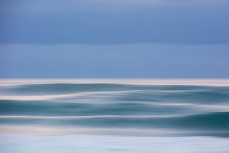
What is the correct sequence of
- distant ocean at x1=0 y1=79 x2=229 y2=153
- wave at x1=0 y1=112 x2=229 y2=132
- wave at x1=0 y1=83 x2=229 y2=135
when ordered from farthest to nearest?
wave at x1=0 y1=83 x2=229 y2=135, wave at x1=0 y1=112 x2=229 y2=132, distant ocean at x1=0 y1=79 x2=229 y2=153

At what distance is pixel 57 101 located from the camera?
7801mm

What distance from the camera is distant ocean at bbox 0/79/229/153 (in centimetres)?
471

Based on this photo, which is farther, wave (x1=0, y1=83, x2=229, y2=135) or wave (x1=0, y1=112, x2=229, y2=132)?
wave (x1=0, y1=83, x2=229, y2=135)

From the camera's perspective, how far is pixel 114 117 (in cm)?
652

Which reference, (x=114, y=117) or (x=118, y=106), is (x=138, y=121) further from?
(x=118, y=106)

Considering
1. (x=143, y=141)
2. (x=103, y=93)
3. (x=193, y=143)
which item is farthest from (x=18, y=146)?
(x=103, y=93)

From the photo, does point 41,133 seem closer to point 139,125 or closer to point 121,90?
point 139,125

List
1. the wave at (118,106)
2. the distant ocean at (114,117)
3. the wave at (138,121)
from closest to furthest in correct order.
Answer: the distant ocean at (114,117), the wave at (138,121), the wave at (118,106)

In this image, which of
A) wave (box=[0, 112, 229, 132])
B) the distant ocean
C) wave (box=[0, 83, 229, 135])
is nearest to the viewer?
the distant ocean

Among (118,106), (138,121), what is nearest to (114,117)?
(138,121)

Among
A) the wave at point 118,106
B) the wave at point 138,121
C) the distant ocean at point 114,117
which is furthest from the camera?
the wave at point 118,106

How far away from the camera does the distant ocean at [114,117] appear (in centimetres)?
471

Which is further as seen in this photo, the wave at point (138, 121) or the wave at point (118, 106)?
the wave at point (118, 106)

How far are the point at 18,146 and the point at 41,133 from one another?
2.61ft
